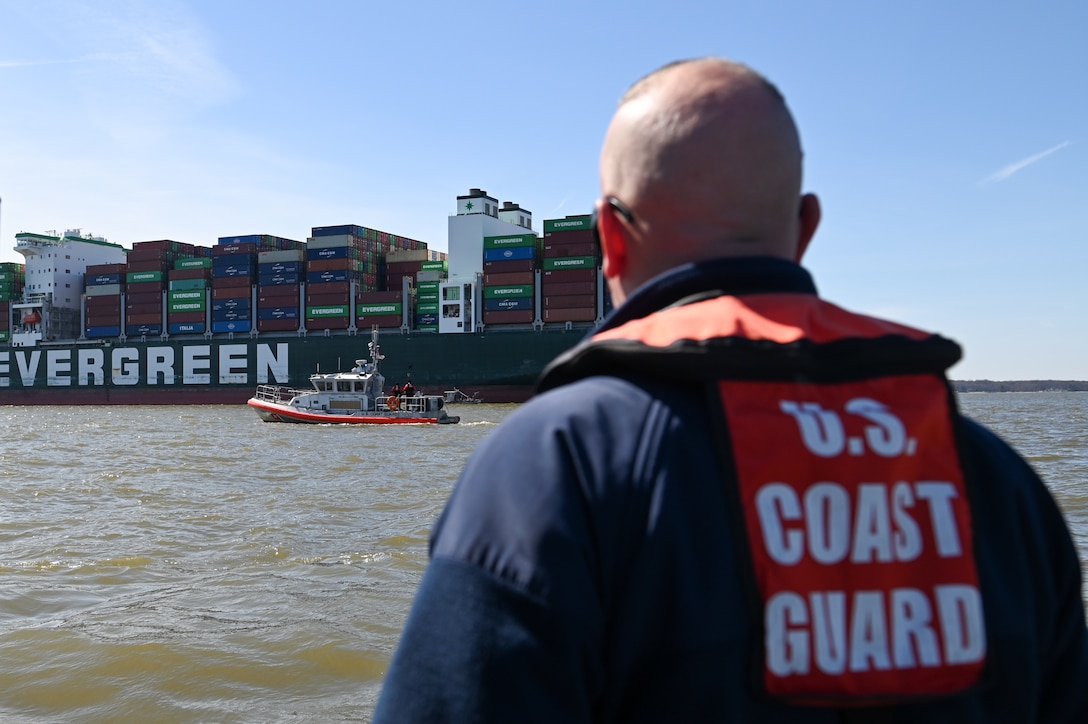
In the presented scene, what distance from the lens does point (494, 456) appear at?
0.97 metres

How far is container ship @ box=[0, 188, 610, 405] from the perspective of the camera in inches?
1486

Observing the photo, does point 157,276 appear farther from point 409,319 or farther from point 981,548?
point 981,548

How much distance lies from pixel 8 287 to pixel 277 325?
18426 mm

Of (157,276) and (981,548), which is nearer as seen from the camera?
(981,548)

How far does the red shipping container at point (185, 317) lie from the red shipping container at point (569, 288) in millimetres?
18273

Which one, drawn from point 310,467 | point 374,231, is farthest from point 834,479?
point 374,231

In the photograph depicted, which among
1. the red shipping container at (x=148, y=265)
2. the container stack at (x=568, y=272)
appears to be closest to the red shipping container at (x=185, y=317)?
the red shipping container at (x=148, y=265)

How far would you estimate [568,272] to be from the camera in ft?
126

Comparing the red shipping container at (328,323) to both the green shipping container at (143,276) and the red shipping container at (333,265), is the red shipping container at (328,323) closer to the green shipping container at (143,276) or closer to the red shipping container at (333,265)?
the red shipping container at (333,265)

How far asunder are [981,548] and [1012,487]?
0.13 m

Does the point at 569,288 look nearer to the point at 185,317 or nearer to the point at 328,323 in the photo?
the point at 328,323

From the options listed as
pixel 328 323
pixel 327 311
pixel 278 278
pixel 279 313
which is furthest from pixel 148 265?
pixel 328 323

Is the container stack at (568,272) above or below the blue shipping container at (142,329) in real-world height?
above

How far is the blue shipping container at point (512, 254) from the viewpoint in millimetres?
40219
